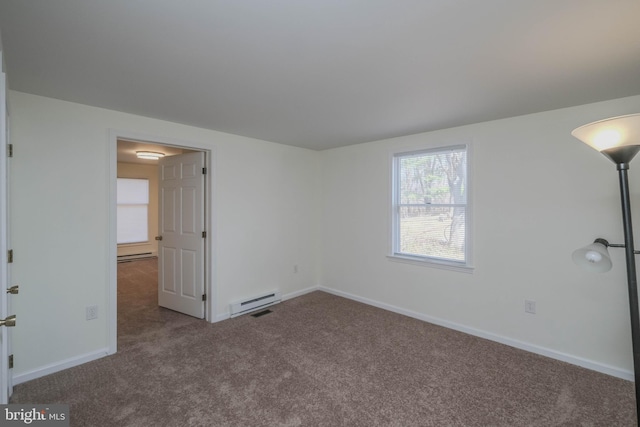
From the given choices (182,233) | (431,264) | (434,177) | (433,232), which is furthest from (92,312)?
(434,177)

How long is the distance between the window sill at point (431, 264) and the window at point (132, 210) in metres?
6.25

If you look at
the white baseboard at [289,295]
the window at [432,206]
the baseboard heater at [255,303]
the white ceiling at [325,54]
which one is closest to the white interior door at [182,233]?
the white baseboard at [289,295]

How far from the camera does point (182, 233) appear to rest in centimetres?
382

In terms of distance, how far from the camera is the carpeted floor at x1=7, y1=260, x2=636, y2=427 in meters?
1.99

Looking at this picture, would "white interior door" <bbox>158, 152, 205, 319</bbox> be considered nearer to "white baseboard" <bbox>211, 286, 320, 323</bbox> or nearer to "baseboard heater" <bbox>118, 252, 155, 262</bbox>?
"white baseboard" <bbox>211, 286, 320, 323</bbox>

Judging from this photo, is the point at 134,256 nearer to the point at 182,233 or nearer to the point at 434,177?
the point at 182,233

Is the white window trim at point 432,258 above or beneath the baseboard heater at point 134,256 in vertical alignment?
above

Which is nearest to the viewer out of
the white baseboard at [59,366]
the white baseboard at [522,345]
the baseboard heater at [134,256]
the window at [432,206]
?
the white baseboard at [59,366]

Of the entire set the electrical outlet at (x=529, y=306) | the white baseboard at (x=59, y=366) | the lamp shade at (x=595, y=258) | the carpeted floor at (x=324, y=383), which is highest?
the lamp shade at (x=595, y=258)

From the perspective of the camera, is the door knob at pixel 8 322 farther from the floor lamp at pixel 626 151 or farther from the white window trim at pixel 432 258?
the white window trim at pixel 432 258

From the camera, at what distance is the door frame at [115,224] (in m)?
2.79

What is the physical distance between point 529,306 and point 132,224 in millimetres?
7865

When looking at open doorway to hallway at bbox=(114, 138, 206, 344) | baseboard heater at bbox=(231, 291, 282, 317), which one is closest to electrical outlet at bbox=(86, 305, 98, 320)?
open doorway to hallway at bbox=(114, 138, 206, 344)

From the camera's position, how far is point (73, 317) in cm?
262
